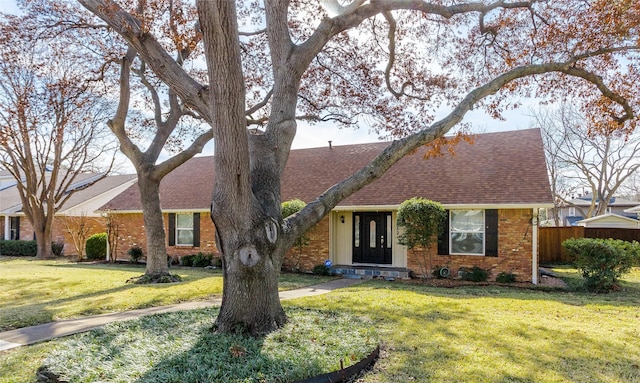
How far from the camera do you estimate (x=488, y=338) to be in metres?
5.70

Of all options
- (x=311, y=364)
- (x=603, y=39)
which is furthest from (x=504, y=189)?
(x=311, y=364)

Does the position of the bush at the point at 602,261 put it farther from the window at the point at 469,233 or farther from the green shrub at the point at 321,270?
the green shrub at the point at 321,270

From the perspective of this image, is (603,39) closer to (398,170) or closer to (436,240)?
(436,240)

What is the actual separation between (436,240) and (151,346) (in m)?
9.72

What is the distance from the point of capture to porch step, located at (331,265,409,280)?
518 inches

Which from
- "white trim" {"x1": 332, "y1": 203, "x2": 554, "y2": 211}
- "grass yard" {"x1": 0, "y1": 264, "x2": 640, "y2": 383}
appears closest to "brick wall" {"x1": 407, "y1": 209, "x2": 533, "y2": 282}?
"white trim" {"x1": 332, "y1": 203, "x2": 554, "y2": 211}

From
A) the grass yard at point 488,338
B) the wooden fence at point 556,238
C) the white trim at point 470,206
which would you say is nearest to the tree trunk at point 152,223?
the grass yard at point 488,338

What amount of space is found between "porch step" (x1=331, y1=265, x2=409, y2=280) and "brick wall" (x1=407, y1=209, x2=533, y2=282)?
60.2 inches

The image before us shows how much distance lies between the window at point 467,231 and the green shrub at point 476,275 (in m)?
0.56

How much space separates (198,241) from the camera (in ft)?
56.3

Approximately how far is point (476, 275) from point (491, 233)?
51.7 inches

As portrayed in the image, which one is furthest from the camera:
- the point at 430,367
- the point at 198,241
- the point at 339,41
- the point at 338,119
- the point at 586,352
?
the point at 198,241

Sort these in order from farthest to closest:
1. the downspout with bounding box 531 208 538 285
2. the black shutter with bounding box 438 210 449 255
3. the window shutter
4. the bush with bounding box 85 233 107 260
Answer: the bush with bounding box 85 233 107 260, the window shutter, the black shutter with bounding box 438 210 449 255, the downspout with bounding box 531 208 538 285

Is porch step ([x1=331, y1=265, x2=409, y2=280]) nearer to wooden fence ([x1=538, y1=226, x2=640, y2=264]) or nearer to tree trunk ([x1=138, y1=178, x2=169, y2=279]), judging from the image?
tree trunk ([x1=138, y1=178, x2=169, y2=279])
